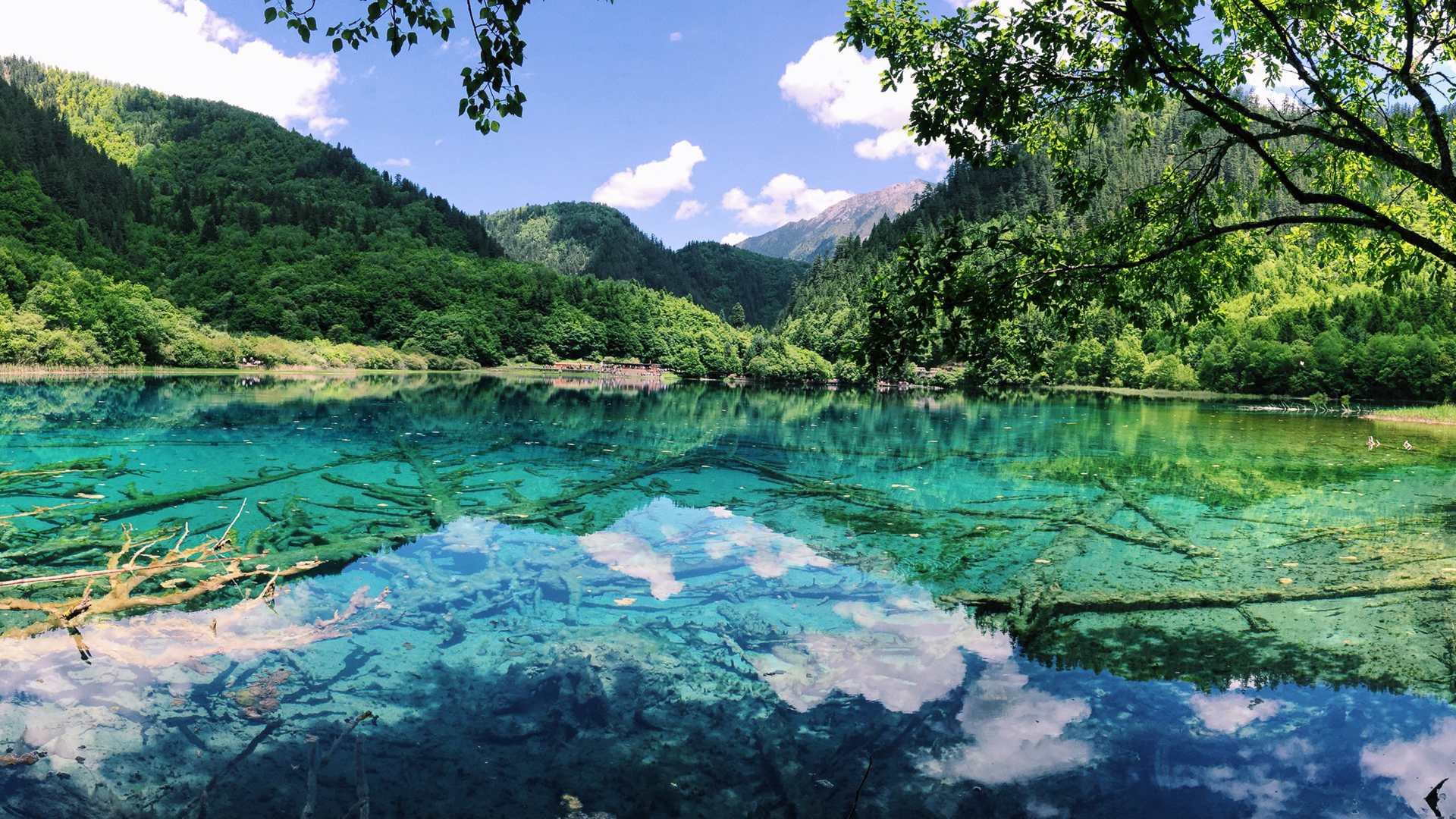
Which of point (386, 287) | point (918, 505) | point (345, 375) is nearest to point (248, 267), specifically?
point (386, 287)

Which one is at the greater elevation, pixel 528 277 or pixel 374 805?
pixel 528 277

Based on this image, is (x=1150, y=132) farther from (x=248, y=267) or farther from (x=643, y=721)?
(x=248, y=267)

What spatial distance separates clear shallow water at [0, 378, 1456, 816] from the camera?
4746 millimetres

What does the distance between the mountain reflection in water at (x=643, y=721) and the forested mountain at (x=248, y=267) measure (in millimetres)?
57958

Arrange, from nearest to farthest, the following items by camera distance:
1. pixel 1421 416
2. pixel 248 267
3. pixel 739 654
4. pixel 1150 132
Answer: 1. pixel 739 654
2. pixel 1150 132
3. pixel 1421 416
4. pixel 248 267

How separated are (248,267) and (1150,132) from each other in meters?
119

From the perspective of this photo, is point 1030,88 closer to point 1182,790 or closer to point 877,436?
point 1182,790

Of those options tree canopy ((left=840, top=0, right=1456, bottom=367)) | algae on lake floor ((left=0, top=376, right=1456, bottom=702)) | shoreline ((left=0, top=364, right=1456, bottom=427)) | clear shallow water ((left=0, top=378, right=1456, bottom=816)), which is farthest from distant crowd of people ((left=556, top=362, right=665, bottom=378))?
tree canopy ((left=840, top=0, right=1456, bottom=367))

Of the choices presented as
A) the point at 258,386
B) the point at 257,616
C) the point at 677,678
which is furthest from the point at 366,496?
the point at 258,386

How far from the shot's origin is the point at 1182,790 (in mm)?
4805

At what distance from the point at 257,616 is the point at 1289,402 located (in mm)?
78188

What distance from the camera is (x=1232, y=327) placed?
3686 inches

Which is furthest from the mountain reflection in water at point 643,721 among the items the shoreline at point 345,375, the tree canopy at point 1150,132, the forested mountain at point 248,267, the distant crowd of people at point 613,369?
the distant crowd of people at point 613,369

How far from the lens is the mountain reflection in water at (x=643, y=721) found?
4586 mm
